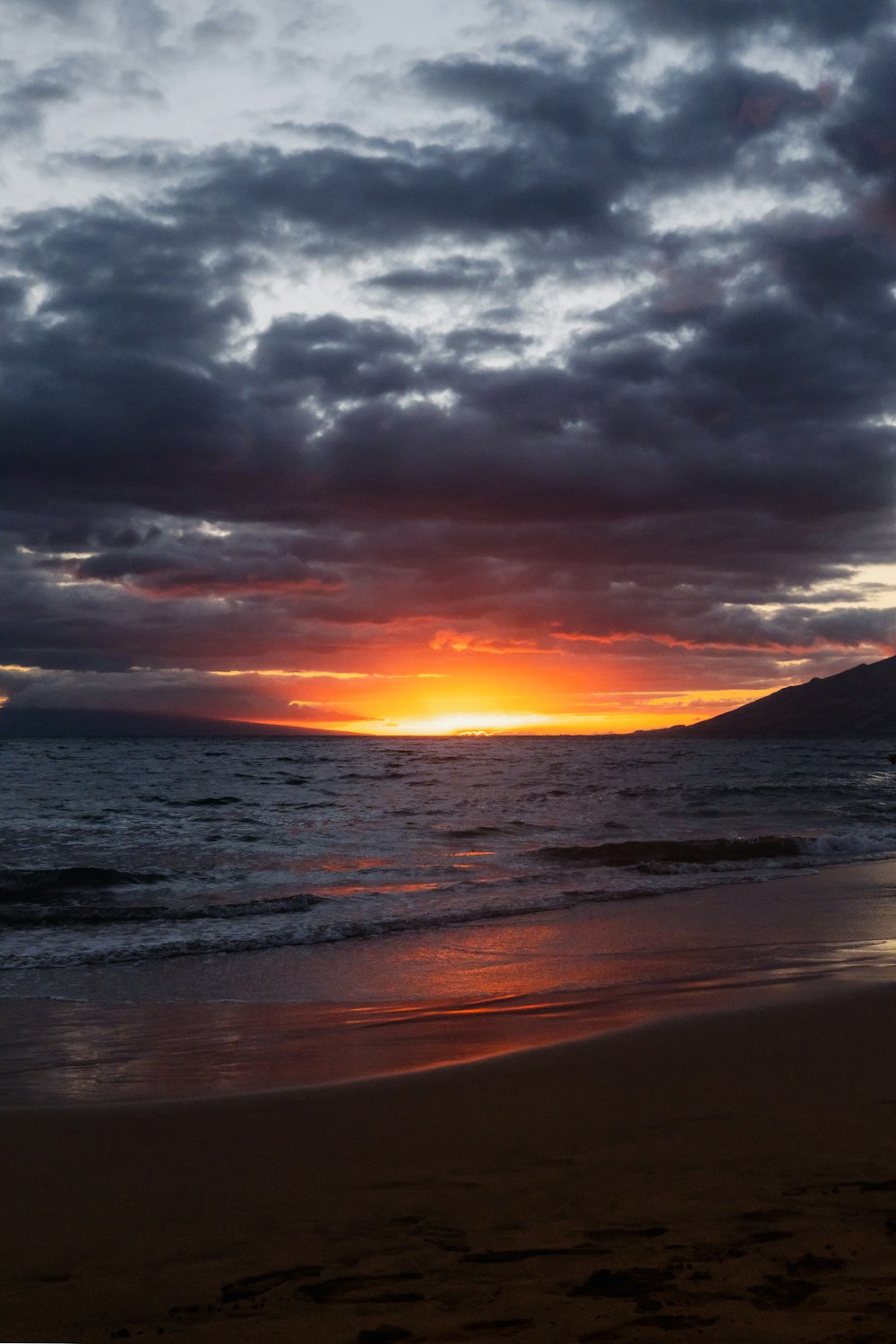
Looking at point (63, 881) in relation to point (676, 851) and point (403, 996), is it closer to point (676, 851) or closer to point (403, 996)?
point (403, 996)

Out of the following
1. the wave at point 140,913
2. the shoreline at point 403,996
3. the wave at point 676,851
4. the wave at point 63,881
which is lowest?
the wave at point 676,851

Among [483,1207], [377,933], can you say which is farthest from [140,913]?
[483,1207]

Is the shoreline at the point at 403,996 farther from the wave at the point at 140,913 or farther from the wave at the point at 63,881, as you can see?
the wave at the point at 63,881

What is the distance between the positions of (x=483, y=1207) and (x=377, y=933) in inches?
331

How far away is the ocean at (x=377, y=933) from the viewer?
7117 mm

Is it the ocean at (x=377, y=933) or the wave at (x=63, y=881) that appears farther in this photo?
the wave at (x=63, y=881)

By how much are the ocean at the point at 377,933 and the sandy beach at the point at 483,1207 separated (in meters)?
1.02

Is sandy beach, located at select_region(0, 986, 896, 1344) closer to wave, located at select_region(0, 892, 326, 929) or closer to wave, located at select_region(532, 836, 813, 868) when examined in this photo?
wave, located at select_region(0, 892, 326, 929)

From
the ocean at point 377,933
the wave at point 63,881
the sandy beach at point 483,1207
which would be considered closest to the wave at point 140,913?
the ocean at point 377,933

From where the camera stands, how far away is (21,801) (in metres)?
37.5

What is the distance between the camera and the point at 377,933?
1235 cm

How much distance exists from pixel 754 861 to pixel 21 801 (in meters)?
28.4

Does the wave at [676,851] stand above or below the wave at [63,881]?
below

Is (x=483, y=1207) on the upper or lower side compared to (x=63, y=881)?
upper
